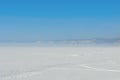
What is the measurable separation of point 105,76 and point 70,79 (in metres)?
1.15

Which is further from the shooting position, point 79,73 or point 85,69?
point 85,69

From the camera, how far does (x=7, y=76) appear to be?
7133 millimetres

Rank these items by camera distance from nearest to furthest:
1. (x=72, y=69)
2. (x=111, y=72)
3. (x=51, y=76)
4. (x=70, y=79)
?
(x=70, y=79) < (x=51, y=76) < (x=111, y=72) < (x=72, y=69)

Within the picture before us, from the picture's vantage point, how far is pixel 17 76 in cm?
711

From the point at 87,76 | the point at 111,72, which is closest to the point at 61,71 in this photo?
the point at 87,76

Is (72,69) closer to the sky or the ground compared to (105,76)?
closer to the sky

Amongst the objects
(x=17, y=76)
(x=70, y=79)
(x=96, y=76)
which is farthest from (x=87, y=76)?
(x=17, y=76)

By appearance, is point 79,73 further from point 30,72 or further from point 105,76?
point 30,72

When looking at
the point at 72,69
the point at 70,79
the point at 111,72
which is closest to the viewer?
the point at 70,79

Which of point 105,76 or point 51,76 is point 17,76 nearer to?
point 51,76

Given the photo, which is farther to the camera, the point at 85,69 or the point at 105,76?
the point at 85,69

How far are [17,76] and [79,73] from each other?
192 centimetres

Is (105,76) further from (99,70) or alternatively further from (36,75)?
(36,75)

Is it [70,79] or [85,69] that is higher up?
[85,69]
